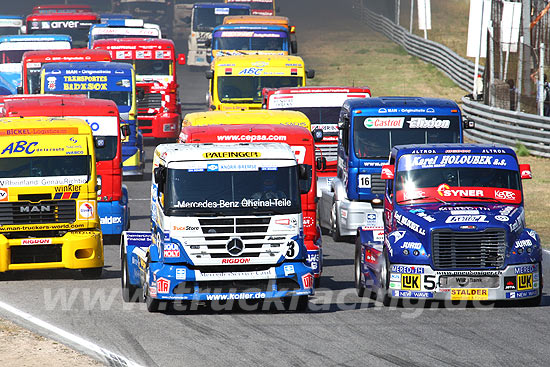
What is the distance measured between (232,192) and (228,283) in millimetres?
1141

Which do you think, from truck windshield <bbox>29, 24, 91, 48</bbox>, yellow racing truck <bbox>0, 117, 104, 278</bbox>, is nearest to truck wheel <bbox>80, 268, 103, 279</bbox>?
yellow racing truck <bbox>0, 117, 104, 278</bbox>

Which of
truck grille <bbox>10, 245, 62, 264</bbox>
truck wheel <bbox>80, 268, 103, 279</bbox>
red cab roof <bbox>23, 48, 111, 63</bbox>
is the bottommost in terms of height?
truck wheel <bbox>80, 268, 103, 279</bbox>

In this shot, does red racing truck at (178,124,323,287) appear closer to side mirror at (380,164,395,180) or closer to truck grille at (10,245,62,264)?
side mirror at (380,164,395,180)

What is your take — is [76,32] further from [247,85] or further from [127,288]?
[127,288]

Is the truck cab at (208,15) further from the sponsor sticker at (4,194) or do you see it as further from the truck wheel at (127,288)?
the truck wheel at (127,288)

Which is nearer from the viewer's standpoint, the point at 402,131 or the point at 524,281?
the point at 524,281

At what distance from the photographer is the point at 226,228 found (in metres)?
14.6

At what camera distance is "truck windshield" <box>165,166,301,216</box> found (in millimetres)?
14688

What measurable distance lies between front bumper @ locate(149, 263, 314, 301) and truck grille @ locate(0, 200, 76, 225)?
12.2 feet

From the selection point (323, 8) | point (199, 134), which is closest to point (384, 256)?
point (199, 134)

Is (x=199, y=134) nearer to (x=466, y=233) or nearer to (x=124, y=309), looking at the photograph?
(x=124, y=309)

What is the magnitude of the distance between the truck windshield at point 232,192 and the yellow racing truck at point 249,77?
1645 cm

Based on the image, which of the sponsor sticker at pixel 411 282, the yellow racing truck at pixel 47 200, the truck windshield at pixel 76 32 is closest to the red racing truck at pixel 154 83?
the truck windshield at pixel 76 32

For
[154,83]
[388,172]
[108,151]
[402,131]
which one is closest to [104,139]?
[108,151]
